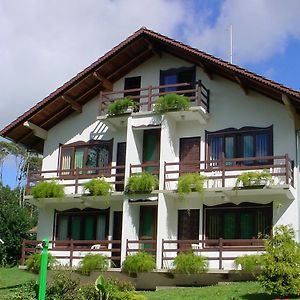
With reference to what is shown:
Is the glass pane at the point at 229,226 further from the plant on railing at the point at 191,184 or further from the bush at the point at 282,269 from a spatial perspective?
the bush at the point at 282,269

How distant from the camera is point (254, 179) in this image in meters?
23.7

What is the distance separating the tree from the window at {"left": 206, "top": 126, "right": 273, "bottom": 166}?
15941 mm

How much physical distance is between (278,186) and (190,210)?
13.7 ft

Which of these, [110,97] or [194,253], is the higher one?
[110,97]

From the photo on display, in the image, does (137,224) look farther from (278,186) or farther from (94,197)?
(278,186)

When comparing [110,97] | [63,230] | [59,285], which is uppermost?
[110,97]

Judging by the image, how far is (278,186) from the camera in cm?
2334

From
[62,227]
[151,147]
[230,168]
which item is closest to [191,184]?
[230,168]

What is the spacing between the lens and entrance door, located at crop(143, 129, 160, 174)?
88.3ft

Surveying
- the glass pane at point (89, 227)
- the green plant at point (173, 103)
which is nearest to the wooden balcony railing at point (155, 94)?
the green plant at point (173, 103)

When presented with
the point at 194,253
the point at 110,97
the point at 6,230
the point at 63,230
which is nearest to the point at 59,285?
the point at 194,253

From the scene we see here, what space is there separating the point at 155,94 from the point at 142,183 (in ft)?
13.0

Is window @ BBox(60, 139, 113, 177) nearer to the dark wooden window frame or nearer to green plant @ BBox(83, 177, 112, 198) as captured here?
green plant @ BBox(83, 177, 112, 198)

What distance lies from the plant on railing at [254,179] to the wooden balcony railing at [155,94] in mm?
3741
